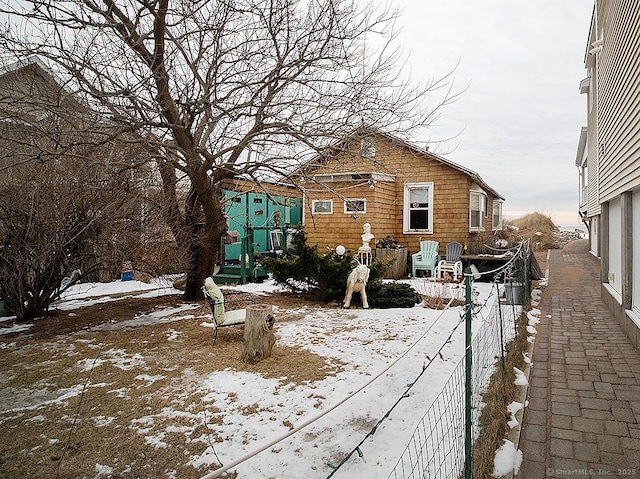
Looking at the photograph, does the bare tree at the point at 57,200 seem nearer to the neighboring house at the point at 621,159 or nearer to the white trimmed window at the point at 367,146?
the white trimmed window at the point at 367,146

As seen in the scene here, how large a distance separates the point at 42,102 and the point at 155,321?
3624 mm

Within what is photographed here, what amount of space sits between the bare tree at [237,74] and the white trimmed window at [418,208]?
736cm

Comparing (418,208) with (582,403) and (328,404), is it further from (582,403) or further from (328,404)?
(328,404)

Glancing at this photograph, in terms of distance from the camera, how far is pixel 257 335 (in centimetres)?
457

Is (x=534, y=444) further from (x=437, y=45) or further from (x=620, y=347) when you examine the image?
(x=437, y=45)

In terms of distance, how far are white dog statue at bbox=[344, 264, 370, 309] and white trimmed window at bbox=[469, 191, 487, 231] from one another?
7.22 meters

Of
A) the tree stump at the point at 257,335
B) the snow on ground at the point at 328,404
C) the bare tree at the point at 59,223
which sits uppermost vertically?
the bare tree at the point at 59,223

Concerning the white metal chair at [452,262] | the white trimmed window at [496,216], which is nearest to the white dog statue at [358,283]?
the white metal chair at [452,262]

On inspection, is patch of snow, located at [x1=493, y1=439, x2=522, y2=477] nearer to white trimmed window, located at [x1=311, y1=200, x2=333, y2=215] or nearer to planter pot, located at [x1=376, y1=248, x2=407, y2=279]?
planter pot, located at [x1=376, y1=248, x2=407, y2=279]

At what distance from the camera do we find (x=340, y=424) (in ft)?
10.4

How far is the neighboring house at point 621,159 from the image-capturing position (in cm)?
503

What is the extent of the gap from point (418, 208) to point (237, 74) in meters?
9.27

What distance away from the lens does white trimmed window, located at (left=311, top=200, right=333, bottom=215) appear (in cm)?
1380

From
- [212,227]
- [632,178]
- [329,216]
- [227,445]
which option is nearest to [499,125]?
[329,216]
